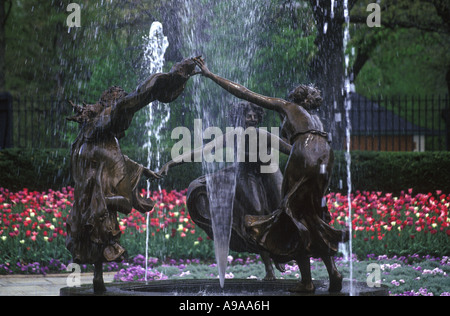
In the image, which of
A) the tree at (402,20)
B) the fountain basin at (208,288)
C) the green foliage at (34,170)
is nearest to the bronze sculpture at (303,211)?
the fountain basin at (208,288)

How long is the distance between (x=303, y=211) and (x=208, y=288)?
1.38 meters

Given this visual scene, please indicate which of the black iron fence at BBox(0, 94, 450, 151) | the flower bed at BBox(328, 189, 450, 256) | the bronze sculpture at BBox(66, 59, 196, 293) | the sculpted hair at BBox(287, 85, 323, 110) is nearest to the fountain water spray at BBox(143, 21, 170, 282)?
the black iron fence at BBox(0, 94, 450, 151)

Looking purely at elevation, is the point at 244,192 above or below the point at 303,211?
above

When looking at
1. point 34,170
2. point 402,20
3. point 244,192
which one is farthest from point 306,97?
point 402,20

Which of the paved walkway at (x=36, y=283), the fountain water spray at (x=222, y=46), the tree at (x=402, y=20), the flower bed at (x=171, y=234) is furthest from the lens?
the tree at (x=402, y=20)

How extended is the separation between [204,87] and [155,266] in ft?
19.1

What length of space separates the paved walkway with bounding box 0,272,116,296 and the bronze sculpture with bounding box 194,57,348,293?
293cm

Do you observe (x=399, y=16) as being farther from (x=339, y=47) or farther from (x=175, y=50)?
(x=175, y=50)

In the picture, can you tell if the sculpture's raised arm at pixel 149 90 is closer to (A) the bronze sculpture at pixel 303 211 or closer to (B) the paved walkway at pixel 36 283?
(A) the bronze sculpture at pixel 303 211

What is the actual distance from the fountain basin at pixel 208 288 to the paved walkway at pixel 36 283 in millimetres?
1550

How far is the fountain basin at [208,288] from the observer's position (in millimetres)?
5672

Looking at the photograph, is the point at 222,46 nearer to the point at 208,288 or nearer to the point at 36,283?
the point at 36,283

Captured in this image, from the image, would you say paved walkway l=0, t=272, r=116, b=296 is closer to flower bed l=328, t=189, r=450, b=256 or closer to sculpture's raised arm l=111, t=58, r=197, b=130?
sculpture's raised arm l=111, t=58, r=197, b=130

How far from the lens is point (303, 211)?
17.9ft
